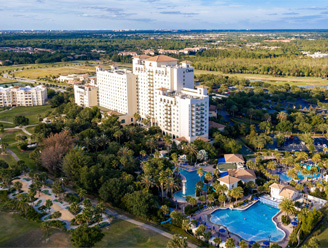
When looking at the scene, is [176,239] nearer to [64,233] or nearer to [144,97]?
[64,233]

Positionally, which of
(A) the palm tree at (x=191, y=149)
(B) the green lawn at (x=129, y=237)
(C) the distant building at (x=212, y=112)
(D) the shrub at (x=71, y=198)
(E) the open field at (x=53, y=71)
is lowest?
(B) the green lawn at (x=129, y=237)

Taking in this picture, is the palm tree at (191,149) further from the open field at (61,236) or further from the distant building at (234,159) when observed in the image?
the open field at (61,236)

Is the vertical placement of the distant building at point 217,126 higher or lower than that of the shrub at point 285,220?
higher

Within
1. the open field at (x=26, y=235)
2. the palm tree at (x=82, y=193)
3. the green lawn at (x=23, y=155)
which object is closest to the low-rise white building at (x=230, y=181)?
the palm tree at (x=82, y=193)

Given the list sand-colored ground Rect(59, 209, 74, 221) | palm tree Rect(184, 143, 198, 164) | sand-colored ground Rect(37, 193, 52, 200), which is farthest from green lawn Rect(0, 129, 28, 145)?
palm tree Rect(184, 143, 198, 164)

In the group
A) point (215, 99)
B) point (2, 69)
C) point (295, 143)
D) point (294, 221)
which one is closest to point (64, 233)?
point (294, 221)

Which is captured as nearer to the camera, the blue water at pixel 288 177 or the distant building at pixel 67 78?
the blue water at pixel 288 177
